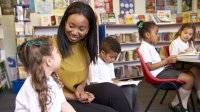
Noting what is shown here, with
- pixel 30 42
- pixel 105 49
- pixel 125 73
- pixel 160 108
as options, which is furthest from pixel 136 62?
pixel 30 42

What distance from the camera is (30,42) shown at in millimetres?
1222

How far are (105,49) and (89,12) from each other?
706mm

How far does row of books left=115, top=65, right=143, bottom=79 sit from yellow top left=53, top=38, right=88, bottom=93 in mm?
3529

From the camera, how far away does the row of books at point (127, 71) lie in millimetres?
5156

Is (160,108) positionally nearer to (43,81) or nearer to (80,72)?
(80,72)

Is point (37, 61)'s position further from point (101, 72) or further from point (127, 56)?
point (127, 56)

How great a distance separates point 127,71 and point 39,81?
163 inches

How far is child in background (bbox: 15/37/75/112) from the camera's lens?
1.15 m

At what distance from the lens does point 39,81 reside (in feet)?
3.86

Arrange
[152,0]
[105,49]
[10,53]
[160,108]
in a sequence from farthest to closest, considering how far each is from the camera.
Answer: [152,0] → [10,53] → [160,108] → [105,49]

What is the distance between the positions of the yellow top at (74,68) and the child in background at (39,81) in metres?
0.24

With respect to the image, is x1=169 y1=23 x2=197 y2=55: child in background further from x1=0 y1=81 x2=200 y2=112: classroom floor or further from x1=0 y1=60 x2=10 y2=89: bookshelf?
x1=0 y1=60 x2=10 y2=89: bookshelf

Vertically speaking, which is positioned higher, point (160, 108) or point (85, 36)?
point (85, 36)

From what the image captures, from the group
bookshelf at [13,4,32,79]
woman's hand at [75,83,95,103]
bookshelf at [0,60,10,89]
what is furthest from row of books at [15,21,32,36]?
woman's hand at [75,83,95,103]
